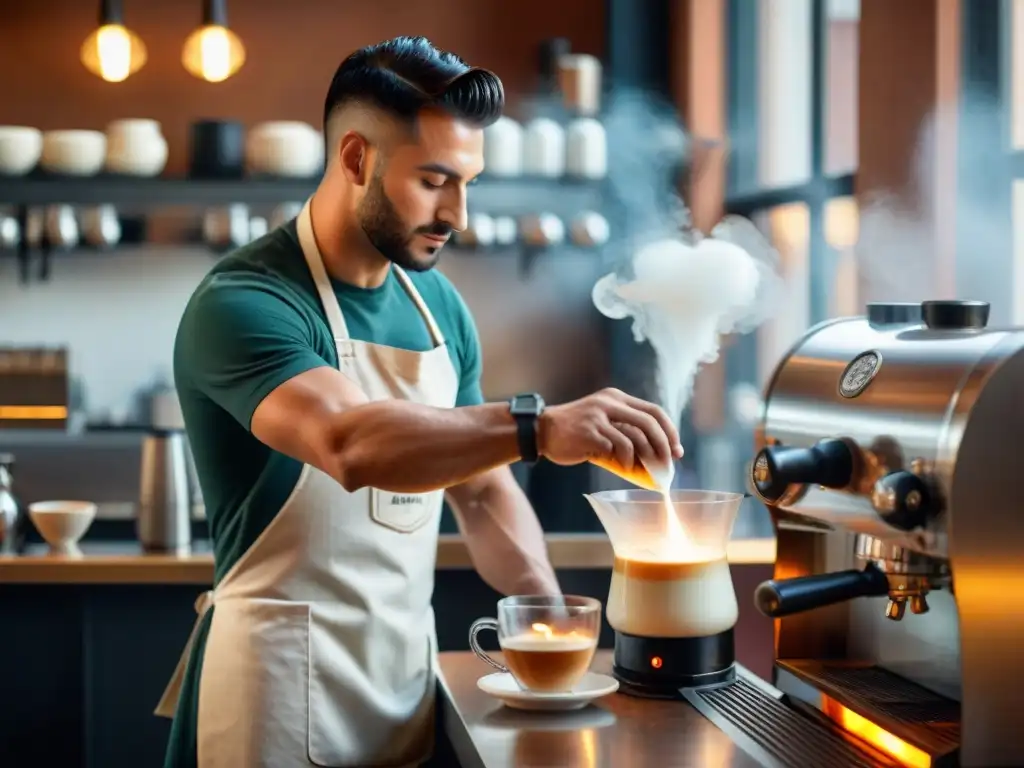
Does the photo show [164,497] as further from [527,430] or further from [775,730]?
[775,730]

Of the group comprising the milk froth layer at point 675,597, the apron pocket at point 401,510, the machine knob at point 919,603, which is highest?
the apron pocket at point 401,510

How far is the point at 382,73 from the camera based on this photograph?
1871 mm

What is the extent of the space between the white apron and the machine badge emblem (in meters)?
0.70

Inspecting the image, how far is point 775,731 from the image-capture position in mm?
1493

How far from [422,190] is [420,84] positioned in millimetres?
145

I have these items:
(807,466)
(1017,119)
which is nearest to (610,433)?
(807,466)

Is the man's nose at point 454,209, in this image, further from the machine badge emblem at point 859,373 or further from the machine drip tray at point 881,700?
the machine drip tray at point 881,700

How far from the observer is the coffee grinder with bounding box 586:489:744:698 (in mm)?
1632

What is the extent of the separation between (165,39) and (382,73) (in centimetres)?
357

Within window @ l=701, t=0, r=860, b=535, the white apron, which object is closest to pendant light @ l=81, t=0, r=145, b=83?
window @ l=701, t=0, r=860, b=535

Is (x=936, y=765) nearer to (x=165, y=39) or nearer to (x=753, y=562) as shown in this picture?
(x=753, y=562)

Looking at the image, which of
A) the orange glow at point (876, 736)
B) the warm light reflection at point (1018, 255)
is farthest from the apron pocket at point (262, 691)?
the warm light reflection at point (1018, 255)

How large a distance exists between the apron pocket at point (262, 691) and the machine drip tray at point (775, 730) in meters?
0.52

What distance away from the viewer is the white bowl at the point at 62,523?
3.07 meters
